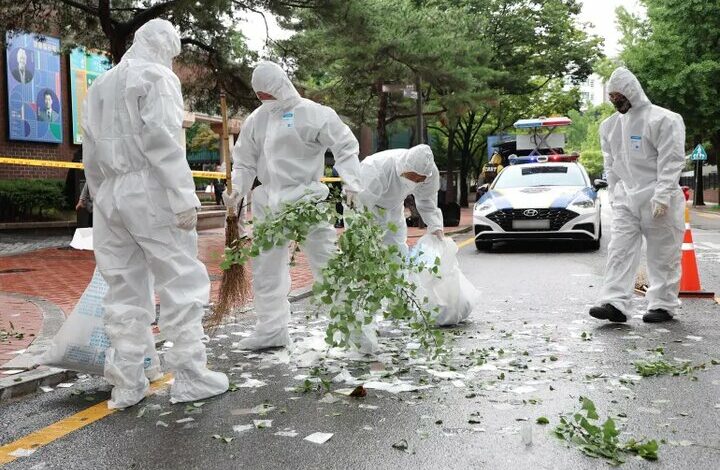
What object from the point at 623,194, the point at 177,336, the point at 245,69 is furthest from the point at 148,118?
the point at 245,69

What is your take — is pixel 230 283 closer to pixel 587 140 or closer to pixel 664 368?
pixel 664 368

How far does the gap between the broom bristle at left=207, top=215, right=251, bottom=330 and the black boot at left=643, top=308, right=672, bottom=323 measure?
3.41 m

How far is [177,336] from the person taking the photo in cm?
426

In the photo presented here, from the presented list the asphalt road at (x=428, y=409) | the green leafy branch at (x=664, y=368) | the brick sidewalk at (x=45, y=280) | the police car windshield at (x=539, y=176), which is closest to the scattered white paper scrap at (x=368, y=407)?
the asphalt road at (x=428, y=409)

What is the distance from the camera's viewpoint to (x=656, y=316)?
260 inches

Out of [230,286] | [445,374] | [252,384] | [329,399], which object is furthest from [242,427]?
[230,286]

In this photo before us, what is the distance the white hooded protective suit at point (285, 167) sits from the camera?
5402mm

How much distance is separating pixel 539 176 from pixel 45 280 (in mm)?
8472

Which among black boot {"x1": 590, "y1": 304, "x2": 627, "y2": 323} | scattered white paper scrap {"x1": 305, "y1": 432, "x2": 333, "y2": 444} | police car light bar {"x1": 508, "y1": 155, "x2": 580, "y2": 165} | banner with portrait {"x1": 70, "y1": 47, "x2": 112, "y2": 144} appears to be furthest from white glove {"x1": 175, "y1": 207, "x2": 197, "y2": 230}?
police car light bar {"x1": 508, "y1": 155, "x2": 580, "y2": 165}

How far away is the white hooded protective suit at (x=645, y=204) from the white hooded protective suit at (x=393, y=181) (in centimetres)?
163

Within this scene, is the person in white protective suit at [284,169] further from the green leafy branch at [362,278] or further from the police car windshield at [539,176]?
the police car windshield at [539,176]

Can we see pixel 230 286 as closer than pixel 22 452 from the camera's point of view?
No

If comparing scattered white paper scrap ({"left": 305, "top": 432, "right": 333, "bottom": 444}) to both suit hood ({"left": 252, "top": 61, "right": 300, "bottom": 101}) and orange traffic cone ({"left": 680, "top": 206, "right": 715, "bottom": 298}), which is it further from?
orange traffic cone ({"left": 680, "top": 206, "right": 715, "bottom": 298})

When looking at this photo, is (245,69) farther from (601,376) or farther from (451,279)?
(601,376)
